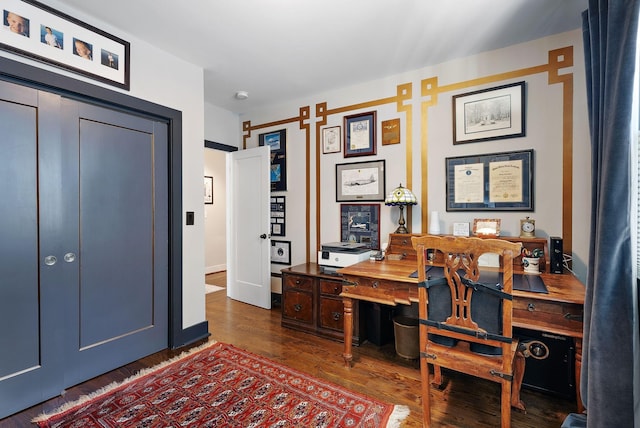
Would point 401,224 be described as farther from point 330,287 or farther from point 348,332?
point 348,332

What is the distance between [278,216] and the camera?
13.2 feet

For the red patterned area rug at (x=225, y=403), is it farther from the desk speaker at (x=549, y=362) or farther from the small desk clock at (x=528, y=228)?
the small desk clock at (x=528, y=228)

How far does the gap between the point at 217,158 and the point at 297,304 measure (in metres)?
4.29

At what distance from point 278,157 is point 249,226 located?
98 centimetres

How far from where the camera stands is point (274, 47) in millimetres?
2590

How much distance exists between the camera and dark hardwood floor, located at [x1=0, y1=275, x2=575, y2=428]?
182 centimetres

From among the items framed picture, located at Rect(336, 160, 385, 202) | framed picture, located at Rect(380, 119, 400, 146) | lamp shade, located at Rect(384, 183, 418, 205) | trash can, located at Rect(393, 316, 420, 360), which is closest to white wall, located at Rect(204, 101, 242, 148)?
framed picture, located at Rect(336, 160, 385, 202)

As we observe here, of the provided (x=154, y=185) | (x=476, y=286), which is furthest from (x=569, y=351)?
(x=154, y=185)

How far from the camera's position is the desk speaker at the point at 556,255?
2.18 metres

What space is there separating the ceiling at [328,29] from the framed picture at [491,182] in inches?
37.6

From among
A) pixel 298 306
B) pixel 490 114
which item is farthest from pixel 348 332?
pixel 490 114

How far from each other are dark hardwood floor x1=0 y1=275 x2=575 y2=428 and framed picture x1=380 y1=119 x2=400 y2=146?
2014mm

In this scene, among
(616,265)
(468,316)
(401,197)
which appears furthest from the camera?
(401,197)

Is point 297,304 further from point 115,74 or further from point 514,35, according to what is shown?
point 514,35
